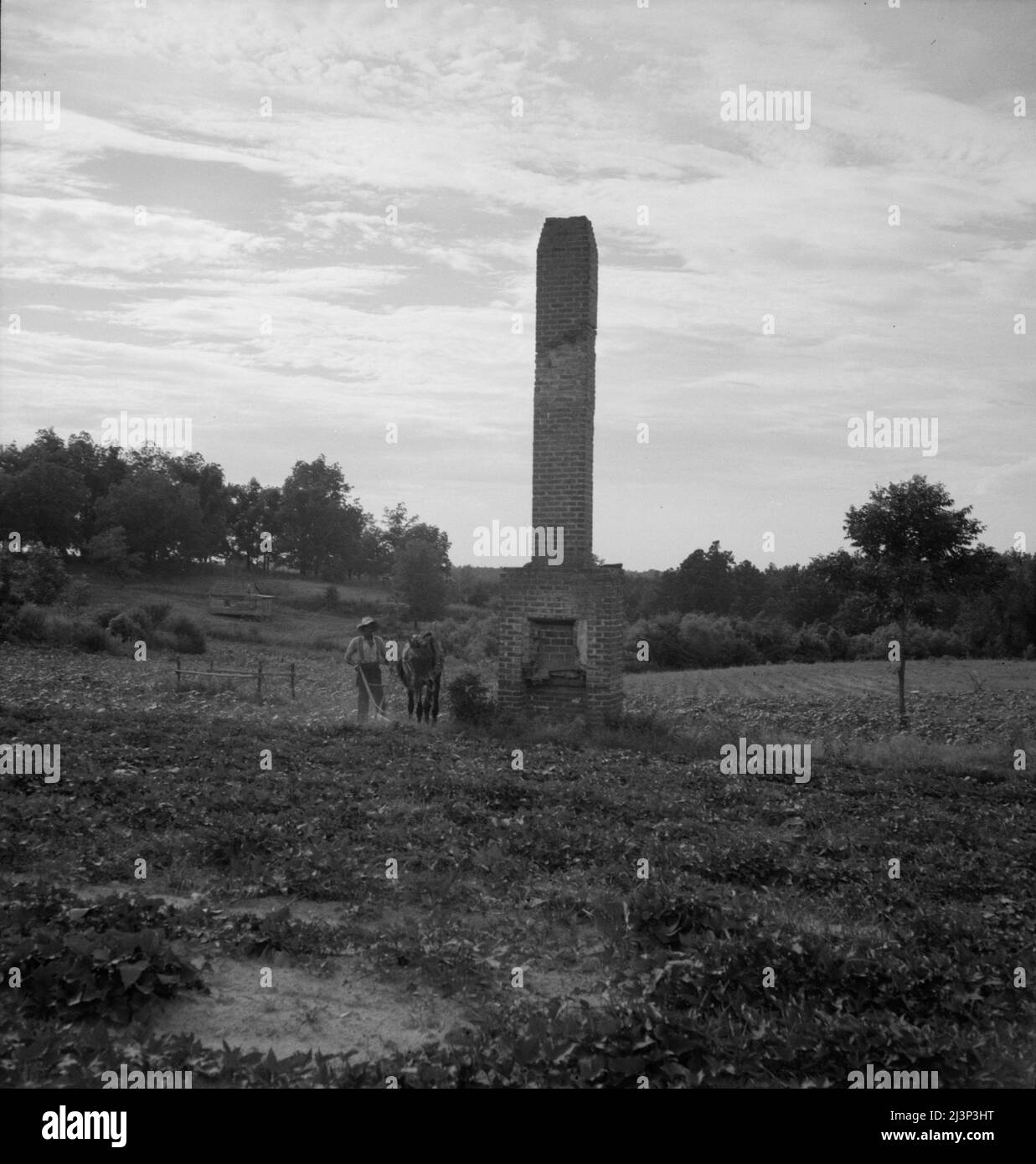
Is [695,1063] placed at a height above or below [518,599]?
below

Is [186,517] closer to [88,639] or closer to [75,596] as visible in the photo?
[75,596]

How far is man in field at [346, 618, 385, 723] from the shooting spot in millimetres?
17109

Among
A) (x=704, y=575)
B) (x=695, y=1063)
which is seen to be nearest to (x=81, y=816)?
(x=695, y=1063)

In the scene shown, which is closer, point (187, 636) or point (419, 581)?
point (187, 636)

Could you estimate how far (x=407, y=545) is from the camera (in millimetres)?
58875

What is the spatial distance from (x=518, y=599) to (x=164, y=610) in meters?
29.8

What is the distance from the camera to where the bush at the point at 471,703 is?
16.3 m

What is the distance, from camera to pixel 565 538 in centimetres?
1644

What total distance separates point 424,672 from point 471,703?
3.80 ft

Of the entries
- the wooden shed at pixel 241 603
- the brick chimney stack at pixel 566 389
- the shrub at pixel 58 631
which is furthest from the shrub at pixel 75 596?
the brick chimney stack at pixel 566 389

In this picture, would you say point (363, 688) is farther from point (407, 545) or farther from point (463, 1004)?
point (407, 545)

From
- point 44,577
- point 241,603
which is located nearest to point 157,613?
point 44,577
